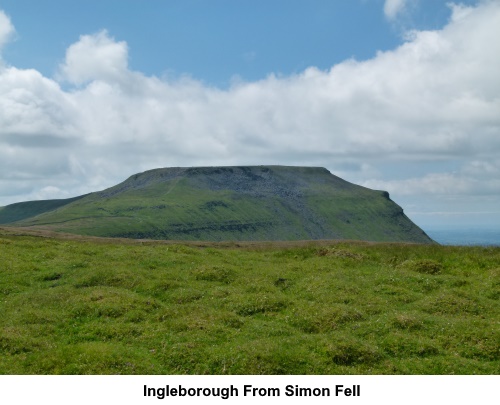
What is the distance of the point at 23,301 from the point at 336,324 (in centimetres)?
1852

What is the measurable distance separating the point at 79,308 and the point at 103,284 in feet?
21.3

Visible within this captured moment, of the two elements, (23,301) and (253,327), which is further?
(23,301)

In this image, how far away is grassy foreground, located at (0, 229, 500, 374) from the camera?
2125 centimetres

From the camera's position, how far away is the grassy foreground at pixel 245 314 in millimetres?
21250

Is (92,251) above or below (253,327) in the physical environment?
above

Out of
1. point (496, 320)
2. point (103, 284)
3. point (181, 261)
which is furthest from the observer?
point (181, 261)

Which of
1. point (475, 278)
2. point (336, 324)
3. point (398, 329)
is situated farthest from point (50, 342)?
point (475, 278)

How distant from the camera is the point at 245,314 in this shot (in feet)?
94.4

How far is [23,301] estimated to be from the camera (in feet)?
100

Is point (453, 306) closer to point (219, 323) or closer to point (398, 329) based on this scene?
point (398, 329)
